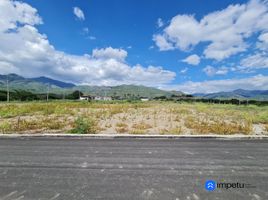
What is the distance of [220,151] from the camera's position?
616 cm

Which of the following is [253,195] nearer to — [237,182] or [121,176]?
[237,182]

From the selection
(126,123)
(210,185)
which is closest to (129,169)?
(210,185)

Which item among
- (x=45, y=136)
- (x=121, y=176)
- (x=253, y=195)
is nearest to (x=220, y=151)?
(x=253, y=195)

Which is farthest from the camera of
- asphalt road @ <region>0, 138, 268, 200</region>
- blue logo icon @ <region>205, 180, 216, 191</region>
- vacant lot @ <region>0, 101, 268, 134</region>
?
vacant lot @ <region>0, 101, 268, 134</region>

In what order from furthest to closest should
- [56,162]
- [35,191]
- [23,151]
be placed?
[23,151] < [56,162] < [35,191]

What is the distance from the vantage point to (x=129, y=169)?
15.0 ft

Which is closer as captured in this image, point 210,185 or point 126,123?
point 210,185

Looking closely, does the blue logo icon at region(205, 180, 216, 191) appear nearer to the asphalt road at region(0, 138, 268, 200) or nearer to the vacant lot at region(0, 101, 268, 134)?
the asphalt road at region(0, 138, 268, 200)

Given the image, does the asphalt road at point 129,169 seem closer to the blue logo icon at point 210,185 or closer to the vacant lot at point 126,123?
the blue logo icon at point 210,185

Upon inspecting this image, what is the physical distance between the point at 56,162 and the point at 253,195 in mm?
4498

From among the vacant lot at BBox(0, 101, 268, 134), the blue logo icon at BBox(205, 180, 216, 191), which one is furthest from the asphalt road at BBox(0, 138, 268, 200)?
the vacant lot at BBox(0, 101, 268, 134)

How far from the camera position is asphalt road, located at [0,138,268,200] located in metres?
3.47

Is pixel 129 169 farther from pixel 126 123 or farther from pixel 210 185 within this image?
pixel 126 123

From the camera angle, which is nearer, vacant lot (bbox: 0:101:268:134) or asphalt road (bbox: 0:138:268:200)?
asphalt road (bbox: 0:138:268:200)
